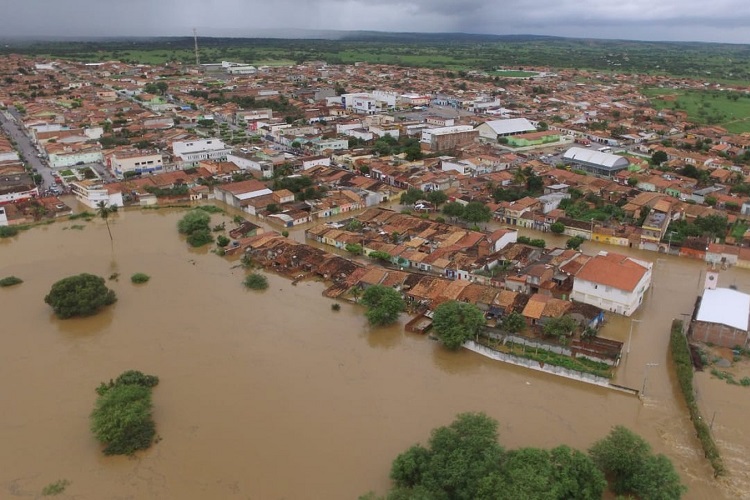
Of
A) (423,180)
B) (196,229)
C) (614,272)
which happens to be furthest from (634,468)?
(423,180)

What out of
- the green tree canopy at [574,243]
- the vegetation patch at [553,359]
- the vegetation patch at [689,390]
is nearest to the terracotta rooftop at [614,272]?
the vegetation patch at [689,390]

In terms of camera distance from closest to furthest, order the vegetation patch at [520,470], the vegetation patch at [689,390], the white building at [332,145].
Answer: the vegetation patch at [520,470] < the vegetation patch at [689,390] < the white building at [332,145]

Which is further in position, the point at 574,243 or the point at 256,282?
the point at 574,243

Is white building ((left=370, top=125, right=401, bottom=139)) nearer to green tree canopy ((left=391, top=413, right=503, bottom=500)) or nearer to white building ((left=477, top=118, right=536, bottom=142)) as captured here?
white building ((left=477, top=118, right=536, bottom=142))

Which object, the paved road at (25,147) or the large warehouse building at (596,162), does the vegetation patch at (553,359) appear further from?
the paved road at (25,147)

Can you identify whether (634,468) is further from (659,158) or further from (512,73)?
(512,73)
